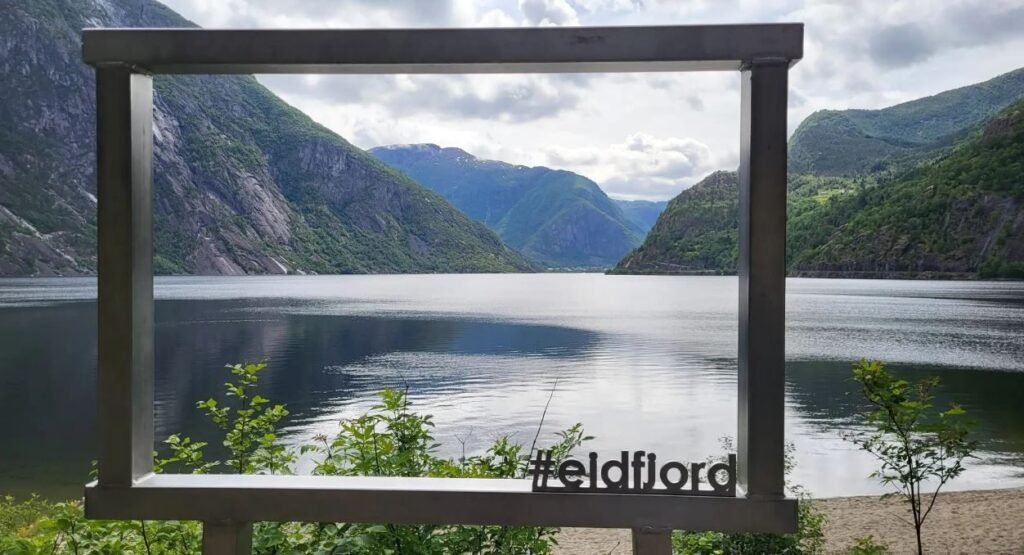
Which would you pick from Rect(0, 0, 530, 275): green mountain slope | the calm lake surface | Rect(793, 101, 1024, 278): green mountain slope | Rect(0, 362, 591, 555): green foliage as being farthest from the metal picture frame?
Rect(0, 0, 530, 275): green mountain slope

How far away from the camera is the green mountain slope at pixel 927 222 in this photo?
87.9 meters

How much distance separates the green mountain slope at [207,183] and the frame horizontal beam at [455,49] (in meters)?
123

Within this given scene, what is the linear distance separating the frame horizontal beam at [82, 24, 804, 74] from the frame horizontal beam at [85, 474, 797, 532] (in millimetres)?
1595

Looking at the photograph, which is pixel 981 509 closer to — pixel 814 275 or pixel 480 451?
pixel 480 451

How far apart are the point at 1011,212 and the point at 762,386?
99.1m

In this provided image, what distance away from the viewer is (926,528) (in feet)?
33.8

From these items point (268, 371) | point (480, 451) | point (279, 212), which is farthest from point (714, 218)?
point (480, 451)

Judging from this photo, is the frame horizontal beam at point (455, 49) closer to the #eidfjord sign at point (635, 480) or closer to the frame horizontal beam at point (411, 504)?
the #eidfjord sign at point (635, 480)

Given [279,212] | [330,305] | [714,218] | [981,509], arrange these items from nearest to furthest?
[981,509] → [330,305] → [714,218] → [279,212]

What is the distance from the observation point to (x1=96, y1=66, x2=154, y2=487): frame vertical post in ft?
9.25

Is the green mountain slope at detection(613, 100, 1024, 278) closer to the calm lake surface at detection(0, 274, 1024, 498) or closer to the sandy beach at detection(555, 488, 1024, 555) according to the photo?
the calm lake surface at detection(0, 274, 1024, 498)

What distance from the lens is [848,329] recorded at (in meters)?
45.5

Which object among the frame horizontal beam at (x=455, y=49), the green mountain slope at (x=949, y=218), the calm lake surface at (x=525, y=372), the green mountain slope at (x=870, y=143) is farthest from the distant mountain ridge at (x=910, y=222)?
the frame horizontal beam at (x=455, y=49)

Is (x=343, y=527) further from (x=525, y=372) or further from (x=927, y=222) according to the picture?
(x=927, y=222)
